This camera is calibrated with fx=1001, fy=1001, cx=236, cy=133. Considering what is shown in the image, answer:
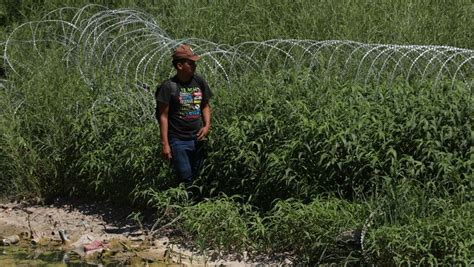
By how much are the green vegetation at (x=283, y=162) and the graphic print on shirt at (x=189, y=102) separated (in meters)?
0.38

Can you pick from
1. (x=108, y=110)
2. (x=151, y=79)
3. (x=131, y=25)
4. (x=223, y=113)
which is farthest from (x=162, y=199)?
(x=131, y=25)

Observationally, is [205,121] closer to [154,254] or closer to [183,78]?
[183,78]

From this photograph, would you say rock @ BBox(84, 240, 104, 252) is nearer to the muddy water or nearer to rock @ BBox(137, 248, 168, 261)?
the muddy water

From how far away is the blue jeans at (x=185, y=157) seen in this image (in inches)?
379

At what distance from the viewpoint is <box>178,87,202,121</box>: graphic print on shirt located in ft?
31.5

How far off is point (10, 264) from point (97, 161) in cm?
186

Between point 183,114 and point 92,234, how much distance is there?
67.4 inches

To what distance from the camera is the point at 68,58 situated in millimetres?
13383

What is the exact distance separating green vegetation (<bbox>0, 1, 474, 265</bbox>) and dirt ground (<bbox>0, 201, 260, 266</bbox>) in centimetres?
20

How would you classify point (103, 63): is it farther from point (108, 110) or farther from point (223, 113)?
point (223, 113)

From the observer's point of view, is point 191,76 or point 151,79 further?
point 151,79

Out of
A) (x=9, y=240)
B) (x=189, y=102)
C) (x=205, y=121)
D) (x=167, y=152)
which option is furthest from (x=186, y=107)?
(x=9, y=240)

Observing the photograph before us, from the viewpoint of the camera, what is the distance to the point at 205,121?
978 cm

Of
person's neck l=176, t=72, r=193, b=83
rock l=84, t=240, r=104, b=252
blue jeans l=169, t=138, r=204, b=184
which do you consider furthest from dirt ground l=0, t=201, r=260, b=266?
person's neck l=176, t=72, r=193, b=83
